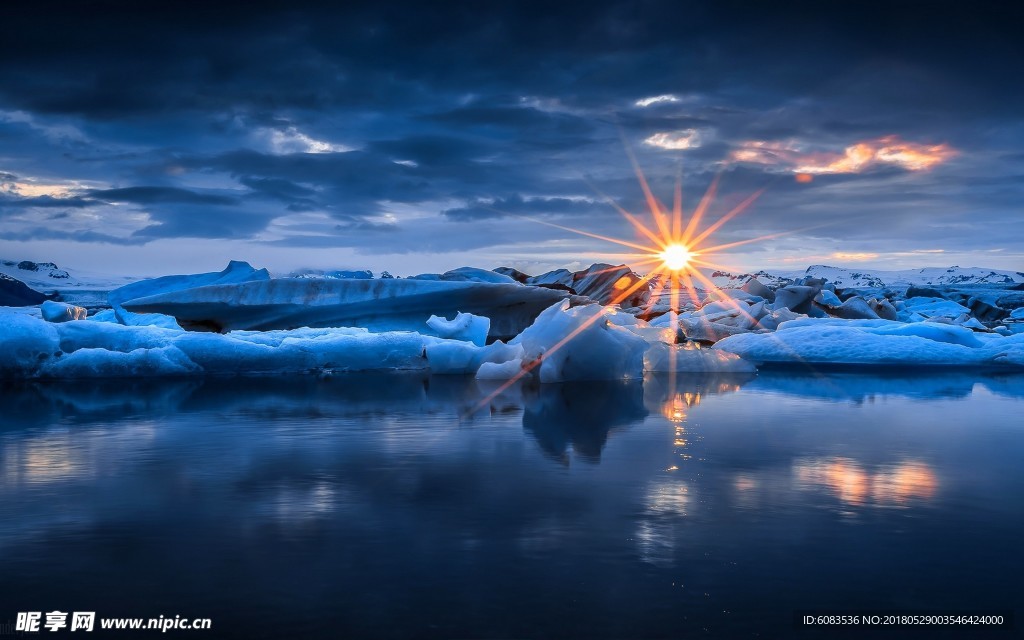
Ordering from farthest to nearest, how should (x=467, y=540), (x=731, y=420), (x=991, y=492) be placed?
(x=731, y=420) < (x=991, y=492) < (x=467, y=540)

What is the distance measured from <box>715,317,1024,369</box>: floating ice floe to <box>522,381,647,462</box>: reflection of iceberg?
6.07 m

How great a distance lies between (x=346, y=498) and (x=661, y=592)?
2.14 metres

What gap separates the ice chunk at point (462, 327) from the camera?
53.0 ft

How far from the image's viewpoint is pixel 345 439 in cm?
692

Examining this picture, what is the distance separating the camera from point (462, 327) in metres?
16.2

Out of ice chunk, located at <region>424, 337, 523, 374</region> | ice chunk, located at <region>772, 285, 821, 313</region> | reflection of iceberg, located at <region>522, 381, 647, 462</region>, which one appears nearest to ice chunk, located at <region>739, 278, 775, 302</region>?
ice chunk, located at <region>772, 285, 821, 313</region>

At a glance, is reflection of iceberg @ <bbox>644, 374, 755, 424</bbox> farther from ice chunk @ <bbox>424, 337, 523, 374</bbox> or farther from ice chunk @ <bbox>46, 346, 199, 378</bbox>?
ice chunk @ <bbox>46, 346, 199, 378</bbox>

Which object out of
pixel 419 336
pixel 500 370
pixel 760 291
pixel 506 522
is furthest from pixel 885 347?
pixel 760 291

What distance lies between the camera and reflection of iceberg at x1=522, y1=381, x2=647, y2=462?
6775mm

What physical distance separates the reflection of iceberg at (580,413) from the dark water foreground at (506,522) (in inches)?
2.6

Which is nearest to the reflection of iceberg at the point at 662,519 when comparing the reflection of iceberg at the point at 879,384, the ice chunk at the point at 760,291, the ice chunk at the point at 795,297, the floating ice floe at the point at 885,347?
the reflection of iceberg at the point at 879,384

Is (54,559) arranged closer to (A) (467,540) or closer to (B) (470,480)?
(A) (467,540)

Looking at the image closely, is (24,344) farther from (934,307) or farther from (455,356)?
(934,307)

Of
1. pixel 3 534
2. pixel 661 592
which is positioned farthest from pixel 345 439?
pixel 661 592
